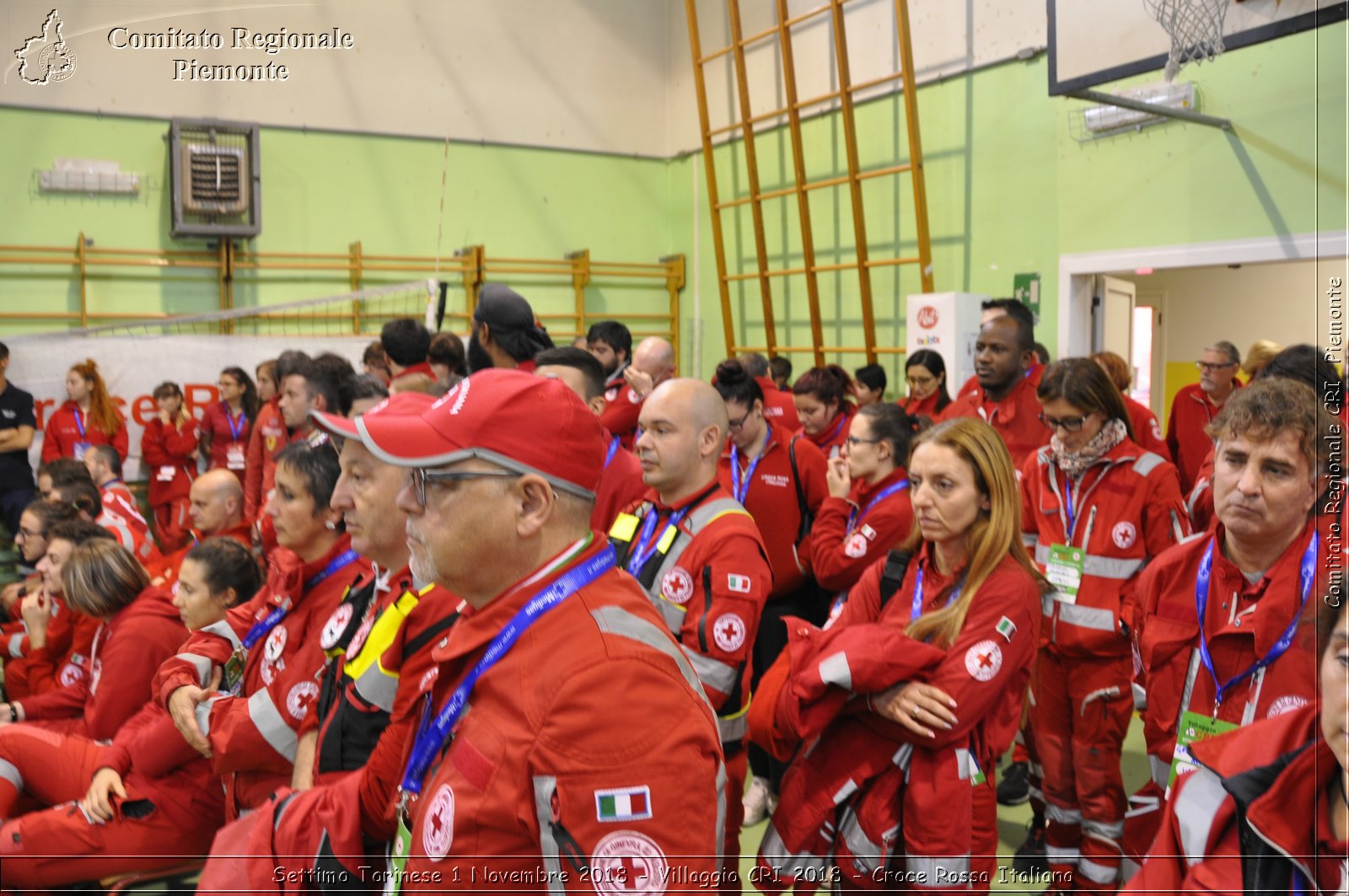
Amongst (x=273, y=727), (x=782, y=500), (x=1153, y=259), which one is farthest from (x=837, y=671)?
(x=1153, y=259)

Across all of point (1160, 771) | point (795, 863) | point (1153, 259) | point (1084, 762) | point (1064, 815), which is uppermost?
point (1153, 259)

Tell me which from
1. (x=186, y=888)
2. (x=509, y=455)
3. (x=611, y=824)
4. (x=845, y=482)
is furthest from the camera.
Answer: (x=845, y=482)

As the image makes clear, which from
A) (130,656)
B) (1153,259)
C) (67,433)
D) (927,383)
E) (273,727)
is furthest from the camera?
(67,433)

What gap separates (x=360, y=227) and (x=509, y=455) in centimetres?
947

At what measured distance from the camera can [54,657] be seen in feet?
12.5

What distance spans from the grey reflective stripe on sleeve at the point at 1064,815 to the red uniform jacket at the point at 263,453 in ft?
14.9

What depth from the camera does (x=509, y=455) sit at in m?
1.41

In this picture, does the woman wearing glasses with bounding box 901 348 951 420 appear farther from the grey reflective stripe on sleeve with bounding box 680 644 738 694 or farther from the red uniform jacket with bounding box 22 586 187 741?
the red uniform jacket with bounding box 22 586 187 741

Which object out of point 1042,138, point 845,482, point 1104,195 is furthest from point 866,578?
point 1042,138

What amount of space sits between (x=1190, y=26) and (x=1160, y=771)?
4324mm

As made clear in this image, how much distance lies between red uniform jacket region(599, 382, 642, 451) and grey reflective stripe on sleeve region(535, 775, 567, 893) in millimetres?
3263

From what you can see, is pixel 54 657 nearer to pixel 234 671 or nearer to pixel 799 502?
pixel 234 671

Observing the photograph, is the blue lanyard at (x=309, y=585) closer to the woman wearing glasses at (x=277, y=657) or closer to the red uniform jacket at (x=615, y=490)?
the woman wearing glasses at (x=277, y=657)

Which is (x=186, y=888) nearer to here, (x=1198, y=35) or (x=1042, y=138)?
(x=1198, y=35)
